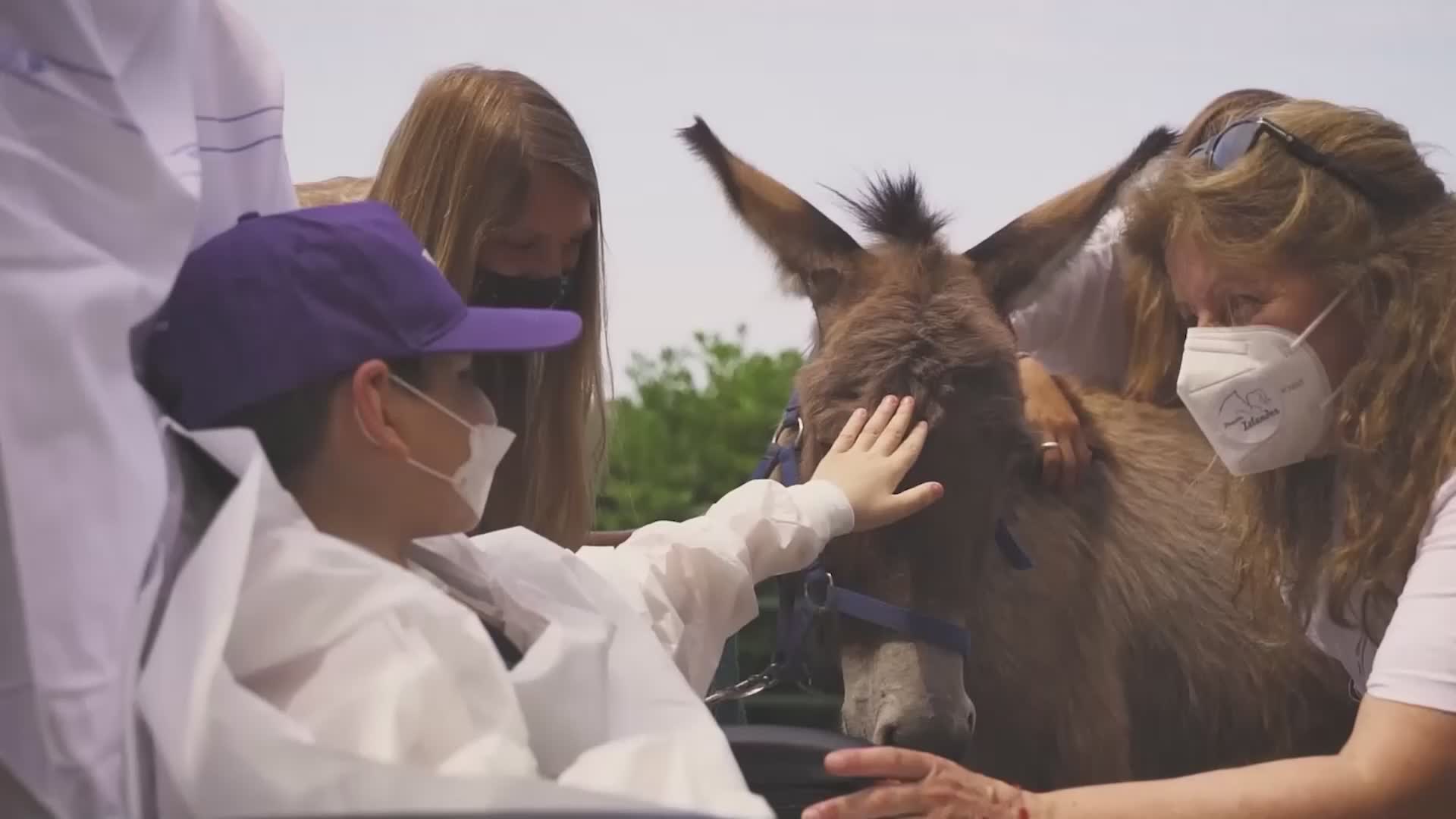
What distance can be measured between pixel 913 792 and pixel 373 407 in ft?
2.35

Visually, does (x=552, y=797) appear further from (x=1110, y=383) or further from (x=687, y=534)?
(x=1110, y=383)

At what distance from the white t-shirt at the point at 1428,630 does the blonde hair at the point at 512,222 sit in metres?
1.01

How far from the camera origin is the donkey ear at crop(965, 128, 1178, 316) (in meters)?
2.12

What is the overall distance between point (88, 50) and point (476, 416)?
1.25 feet

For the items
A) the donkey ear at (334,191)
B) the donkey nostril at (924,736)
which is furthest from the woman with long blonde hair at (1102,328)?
the donkey ear at (334,191)

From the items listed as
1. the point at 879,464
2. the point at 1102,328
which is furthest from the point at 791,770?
the point at 1102,328

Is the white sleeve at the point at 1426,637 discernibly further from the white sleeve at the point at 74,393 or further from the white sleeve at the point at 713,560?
the white sleeve at the point at 74,393

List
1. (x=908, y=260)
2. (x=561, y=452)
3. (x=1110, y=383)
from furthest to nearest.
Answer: (x=1110, y=383), (x=908, y=260), (x=561, y=452)

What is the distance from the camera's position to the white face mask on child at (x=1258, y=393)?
1651 mm

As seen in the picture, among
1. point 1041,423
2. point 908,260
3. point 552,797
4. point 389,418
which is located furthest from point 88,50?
point 1041,423

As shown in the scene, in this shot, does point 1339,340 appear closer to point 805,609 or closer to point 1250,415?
point 1250,415

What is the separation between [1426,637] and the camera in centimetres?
142

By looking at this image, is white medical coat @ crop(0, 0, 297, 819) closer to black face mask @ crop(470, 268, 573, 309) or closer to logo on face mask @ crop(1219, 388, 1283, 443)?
black face mask @ crop(470, 268, 573, 309)

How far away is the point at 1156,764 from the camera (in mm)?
2236
